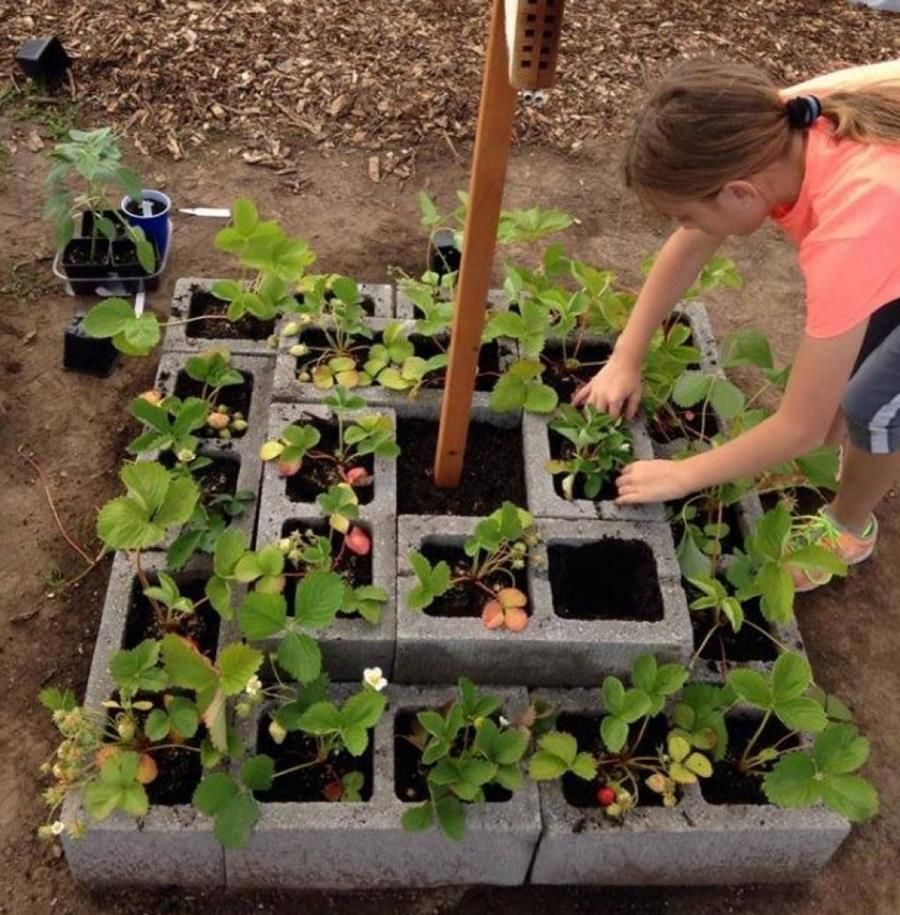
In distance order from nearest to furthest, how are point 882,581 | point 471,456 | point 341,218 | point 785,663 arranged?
point 785,663
point 471,456
point 882,581
point 341,218

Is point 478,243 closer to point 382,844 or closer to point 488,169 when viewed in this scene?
point 488,169

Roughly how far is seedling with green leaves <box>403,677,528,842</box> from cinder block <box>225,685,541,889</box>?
2.0 inches

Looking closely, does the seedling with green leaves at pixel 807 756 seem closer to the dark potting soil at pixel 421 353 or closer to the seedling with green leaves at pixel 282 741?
the seedling with green leaves at pixel 282 741

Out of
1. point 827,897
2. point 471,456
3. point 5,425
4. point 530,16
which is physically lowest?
point 827,897

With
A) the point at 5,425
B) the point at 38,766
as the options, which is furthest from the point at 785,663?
the point at 5,425

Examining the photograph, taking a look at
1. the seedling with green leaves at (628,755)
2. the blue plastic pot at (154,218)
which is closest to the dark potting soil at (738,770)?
the seedling with green leaves at (628,755)

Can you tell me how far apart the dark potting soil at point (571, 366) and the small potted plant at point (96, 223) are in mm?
1034

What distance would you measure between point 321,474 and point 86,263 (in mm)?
1063

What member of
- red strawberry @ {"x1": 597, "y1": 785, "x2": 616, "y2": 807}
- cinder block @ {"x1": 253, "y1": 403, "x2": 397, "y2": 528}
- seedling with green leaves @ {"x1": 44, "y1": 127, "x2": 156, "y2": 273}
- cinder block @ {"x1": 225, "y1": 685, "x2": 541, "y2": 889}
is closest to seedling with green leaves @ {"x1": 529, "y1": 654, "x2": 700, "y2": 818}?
red strawberry @ {"x1": 597, "y1": 785, "x2": 616, "y2": 807}

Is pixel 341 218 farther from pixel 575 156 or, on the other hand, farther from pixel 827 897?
pixel 827 897

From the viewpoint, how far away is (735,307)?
3.10 m

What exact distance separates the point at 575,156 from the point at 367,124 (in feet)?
2.29

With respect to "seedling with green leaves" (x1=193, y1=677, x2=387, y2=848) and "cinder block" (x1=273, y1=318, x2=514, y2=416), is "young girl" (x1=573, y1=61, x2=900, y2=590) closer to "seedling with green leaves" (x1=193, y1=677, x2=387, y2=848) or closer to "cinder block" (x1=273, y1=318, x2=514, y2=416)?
"cinder block" (x1=273, y1=318, x2=514, y2=416)

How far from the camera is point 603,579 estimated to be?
2096 mm
